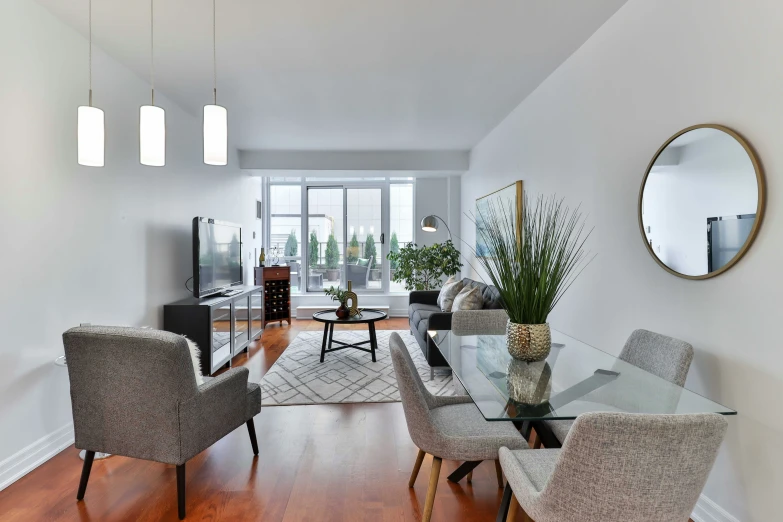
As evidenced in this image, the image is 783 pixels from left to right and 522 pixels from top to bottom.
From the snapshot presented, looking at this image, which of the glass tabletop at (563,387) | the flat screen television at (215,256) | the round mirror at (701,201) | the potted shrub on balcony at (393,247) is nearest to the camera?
the glass tabletop at (563,387)

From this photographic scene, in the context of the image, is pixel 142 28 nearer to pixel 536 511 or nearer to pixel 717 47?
pixel 717 47

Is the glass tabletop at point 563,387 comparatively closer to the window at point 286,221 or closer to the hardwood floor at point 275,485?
the hardwood floor at point 275,485

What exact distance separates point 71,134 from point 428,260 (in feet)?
14.7

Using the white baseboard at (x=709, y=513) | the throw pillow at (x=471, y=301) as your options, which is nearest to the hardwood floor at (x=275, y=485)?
the white baseboard at (x=709, y=513)

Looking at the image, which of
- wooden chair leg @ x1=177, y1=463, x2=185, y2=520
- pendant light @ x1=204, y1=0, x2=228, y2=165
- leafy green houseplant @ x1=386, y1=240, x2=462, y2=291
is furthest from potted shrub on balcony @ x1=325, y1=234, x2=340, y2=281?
wooden chair leg @ x1=177, y1=463, x2=185, y2=520

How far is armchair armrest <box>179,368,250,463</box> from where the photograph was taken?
1913 mm

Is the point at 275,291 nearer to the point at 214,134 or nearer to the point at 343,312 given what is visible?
the point at 343,312

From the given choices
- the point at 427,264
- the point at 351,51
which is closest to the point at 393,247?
the point at 427,264

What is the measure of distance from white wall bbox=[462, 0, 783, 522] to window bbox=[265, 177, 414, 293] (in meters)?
4.42

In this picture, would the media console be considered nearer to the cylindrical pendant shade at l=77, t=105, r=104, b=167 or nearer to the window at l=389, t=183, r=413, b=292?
the cylindrical pendant shade at l=77, t=105, r=104, b=167

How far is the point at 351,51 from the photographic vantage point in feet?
9.90

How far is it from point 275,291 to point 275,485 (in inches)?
179

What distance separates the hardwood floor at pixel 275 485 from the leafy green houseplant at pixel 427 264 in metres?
3.60

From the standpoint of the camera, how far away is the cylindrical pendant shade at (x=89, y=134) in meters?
1.92
